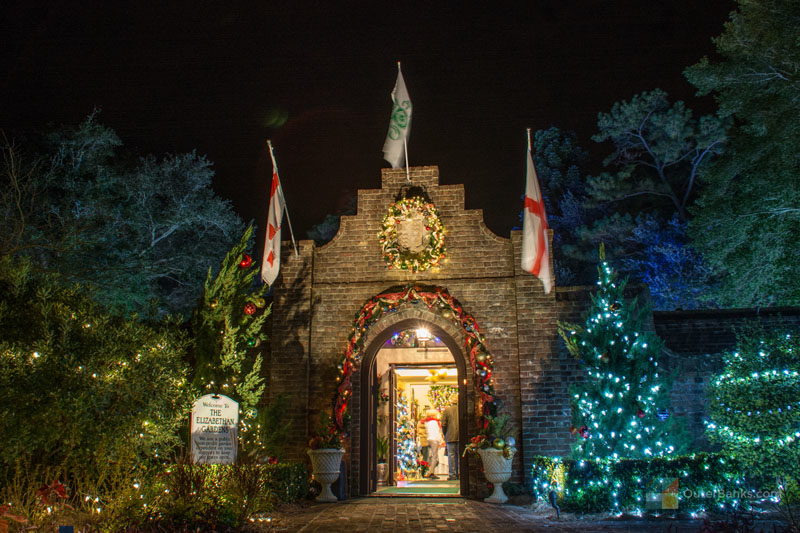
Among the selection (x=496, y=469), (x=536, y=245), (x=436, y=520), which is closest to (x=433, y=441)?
(x=496, y=469)

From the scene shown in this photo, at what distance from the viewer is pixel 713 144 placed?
21.3 metres

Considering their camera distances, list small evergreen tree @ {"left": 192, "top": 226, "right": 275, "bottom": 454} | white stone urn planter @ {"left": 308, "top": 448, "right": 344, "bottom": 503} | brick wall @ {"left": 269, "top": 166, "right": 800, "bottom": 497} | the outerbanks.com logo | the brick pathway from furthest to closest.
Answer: brick wall @ {"left": 269, "top": 166, "right": 800, "bottom": 497} → white stone urn planter @ {"left": 308, "top": 448, "right": 344, "bottom": 503} → small evergreen tree @ {"left": 192, "top": 226, "right": 275, "bottom": 454} → the outerbanks.com logo → the brick pathway

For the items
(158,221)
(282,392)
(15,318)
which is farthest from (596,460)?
(158,221)

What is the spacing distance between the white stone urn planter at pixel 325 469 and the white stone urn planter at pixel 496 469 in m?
2.64

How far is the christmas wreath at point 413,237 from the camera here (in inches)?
494

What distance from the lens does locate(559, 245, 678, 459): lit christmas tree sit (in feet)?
32.6

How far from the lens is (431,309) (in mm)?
12484

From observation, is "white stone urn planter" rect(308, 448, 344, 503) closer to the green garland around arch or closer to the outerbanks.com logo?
the green garland around arch

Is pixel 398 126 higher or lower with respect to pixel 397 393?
higher

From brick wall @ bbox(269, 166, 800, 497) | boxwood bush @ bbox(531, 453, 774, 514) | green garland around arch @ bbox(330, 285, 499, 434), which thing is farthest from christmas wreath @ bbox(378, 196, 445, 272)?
boxwood bush @ bbox(531, 453, 774, 514)

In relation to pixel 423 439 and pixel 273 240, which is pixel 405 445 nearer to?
pixel 423 439

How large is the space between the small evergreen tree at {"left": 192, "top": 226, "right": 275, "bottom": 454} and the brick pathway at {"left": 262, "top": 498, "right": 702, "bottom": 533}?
5.61 ft

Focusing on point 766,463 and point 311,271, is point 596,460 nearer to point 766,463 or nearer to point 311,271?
point 766,463

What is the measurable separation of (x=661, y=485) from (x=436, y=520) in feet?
10.2
